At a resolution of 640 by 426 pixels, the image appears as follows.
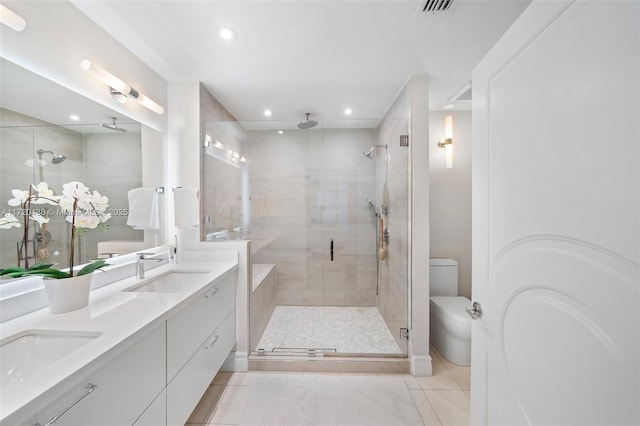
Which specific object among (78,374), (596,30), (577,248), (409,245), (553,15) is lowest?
(78,374)

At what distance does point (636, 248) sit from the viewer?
0.51m

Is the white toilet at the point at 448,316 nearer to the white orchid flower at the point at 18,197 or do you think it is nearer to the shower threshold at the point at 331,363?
the shower threshold at the point at 331,363

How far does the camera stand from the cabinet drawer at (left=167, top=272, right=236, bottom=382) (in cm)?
125

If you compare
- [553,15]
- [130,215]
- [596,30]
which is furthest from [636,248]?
[130,215]

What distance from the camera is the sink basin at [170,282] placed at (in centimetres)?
171

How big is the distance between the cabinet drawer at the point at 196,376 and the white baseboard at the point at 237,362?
0.60ft

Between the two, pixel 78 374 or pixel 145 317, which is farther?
pixel 145 317

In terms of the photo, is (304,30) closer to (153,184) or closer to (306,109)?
(306,109)

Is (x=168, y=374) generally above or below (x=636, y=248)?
below

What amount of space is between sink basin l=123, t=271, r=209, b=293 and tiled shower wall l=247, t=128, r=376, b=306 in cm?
78

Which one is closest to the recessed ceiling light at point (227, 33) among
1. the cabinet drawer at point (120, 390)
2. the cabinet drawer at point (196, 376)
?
the cabinet drawer at point (120, 390)

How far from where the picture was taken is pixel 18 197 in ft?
3.77

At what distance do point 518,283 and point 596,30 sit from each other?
27.9 inches

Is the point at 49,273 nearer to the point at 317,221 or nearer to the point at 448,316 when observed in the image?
the point at 317,221
